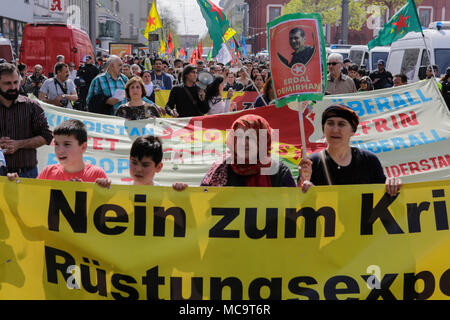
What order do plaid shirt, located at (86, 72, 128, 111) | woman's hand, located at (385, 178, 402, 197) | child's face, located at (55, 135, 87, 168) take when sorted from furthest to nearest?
plaid shirt, located at (86, 72, 128, 111) < child's face, located at (55, 135, 87, 168) < woman's hand, located at (385, 178, 402, 197)

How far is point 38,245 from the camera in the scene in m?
3.62

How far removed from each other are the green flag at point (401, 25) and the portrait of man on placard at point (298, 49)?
19.6ft

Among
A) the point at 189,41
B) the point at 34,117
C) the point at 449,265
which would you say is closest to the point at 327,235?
the point at 449,265

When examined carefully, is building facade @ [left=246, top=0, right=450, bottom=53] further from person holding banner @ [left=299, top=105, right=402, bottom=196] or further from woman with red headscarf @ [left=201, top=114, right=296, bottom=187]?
woman with red headscarf @ [left=201, top=114, right=296, bottom=187]

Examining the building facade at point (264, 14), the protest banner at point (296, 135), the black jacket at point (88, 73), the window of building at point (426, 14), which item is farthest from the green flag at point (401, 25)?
the building facade at point (264, 14)

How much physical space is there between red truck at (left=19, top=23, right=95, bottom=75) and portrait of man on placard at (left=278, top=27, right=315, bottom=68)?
16442 mm

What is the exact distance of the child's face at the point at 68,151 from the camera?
4.27 meters

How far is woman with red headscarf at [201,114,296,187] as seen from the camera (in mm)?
3836

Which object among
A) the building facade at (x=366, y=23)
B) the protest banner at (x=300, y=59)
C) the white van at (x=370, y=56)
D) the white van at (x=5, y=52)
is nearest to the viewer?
the protest banner at (x=300, y=59)

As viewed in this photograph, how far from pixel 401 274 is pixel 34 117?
10.7 ft

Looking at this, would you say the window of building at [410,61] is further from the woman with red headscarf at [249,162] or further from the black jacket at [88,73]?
the woman with red headscarf at [249,162]

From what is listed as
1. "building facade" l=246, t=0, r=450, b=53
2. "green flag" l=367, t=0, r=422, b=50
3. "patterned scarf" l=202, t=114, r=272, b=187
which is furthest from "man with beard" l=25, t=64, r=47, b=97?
"building facade" l=246, t=0, r=450, b=53
